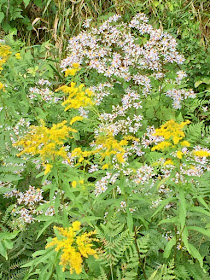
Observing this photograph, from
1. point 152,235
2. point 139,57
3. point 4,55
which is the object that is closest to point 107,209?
point 152,235

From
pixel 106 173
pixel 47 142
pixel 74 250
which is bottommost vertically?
pixel 106 173

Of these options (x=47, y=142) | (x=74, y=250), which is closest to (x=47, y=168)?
Answer: (x=47, y=142)

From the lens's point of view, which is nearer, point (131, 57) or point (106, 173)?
point (106, 173)

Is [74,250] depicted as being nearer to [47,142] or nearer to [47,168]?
[47,168]

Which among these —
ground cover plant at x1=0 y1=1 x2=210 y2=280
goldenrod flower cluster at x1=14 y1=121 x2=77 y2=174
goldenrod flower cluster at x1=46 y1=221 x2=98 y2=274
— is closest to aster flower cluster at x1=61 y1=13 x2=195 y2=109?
ground cover plant at x1=0 y1=1 x2=210 y2=280

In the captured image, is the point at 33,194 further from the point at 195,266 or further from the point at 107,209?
the point at 195,266

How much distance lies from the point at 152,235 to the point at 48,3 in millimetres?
3223

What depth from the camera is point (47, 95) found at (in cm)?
299

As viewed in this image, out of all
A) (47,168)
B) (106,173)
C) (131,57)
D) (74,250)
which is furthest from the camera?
(131,57)

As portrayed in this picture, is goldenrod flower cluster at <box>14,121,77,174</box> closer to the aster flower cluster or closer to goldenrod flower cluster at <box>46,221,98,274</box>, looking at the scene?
goldenrod flower cluster at <box>46,221,98,274</box>

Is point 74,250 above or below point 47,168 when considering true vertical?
below

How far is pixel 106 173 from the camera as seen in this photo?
2113 millimetres

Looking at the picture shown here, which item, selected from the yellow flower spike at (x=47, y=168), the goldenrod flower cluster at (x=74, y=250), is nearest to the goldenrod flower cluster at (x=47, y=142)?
the yellow flower spike at (x=47, y=168)

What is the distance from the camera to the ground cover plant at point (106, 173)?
1.64m
